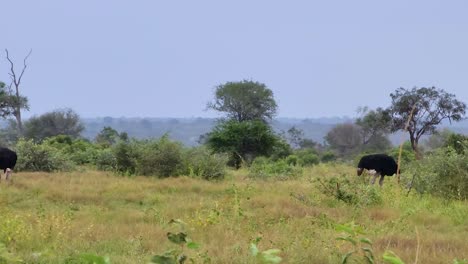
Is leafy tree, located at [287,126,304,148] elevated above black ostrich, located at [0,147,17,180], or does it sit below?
below

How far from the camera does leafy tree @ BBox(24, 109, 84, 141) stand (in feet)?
166

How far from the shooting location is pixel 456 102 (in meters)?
36.9

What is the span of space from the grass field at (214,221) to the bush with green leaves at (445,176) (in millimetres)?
329

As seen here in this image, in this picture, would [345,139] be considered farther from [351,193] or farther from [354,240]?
[354,240]

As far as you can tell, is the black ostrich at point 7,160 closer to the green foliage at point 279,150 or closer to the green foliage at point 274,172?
the green foliage at point 274,172

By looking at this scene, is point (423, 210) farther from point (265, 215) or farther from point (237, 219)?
point (237, 219)

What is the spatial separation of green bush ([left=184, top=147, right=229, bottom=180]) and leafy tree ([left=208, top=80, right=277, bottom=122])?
2506 cm

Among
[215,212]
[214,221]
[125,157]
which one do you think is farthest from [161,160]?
[214,221]

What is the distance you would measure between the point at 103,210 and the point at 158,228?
2.50m

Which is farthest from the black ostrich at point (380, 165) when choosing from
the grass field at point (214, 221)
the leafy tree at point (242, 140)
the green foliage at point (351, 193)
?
the leafy tree at point (242, 140)

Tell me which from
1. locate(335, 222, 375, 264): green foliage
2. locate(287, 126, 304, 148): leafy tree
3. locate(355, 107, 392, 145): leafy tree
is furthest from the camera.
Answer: locate(287, 126, 304, 148): leafy tree

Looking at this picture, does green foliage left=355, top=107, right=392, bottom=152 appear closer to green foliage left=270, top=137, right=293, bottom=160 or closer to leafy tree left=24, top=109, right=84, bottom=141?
green foliage left=270, top=137, right=293, bottom=160

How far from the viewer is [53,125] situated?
2060 inches

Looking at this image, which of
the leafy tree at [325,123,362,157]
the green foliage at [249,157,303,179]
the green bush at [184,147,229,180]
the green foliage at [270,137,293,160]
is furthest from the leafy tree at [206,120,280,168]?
the leafy tree at [325,123,362,157]
